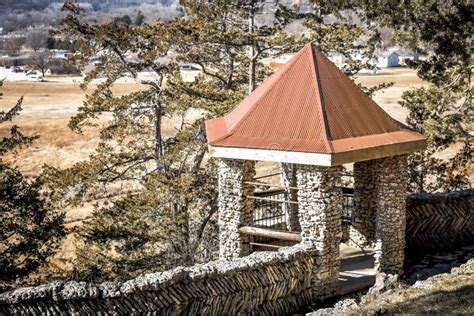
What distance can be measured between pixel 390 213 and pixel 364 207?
6.78ft

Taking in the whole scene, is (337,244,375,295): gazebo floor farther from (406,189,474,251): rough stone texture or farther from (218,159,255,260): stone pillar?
(218,159,255,260): stone pillar

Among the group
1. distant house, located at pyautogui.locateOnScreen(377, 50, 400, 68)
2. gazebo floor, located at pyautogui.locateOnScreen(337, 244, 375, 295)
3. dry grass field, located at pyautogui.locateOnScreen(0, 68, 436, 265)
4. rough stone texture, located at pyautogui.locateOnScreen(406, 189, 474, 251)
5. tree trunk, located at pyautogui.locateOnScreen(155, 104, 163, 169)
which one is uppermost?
tree trunk, located at pyautogui.locateOnScreen(155, 104, 163, 169)

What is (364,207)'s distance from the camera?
48.0ft

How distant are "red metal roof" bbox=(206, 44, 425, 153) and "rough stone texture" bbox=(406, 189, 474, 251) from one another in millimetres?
2323

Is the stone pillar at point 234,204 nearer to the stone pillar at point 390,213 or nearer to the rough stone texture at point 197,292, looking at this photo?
the rough stone texture at point 197,292

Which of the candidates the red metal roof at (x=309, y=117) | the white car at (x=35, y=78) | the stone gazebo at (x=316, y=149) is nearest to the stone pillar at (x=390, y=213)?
the stone gazebo at (x=316, y=149)

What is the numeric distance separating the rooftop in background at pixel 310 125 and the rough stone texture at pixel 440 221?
2.21m

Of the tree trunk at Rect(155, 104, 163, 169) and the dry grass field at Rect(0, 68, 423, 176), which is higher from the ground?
the tree trunk at Rect(155, 104, 163, 169)

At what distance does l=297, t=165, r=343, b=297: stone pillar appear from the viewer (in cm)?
1155

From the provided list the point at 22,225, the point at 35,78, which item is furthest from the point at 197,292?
the point at 35,78

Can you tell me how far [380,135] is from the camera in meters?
12.2

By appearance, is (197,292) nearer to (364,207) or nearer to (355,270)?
(355,270)

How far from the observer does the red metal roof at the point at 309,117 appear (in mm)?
11695

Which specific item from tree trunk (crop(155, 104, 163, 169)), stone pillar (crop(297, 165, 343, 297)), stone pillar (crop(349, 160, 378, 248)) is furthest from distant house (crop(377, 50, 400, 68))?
stone pillar (crop(297, 165, 343, 297))
